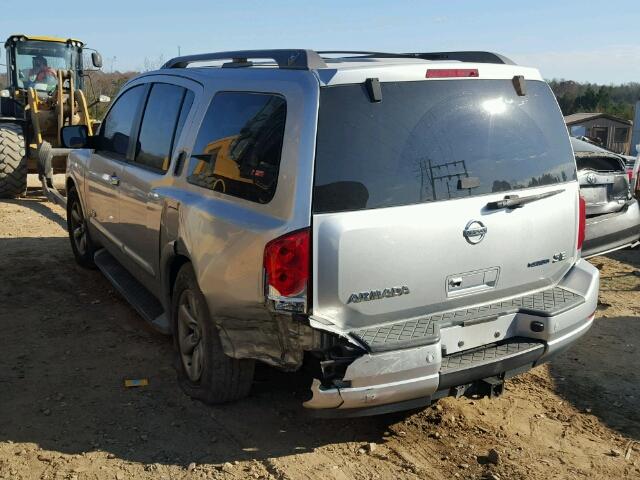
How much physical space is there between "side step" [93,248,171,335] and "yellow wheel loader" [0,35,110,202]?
522 centimetres

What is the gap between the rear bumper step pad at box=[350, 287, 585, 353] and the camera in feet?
9.54

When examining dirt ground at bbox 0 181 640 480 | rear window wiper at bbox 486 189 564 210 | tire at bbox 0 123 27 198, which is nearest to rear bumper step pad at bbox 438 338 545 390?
dirt ground at bbox 0 181 640 480

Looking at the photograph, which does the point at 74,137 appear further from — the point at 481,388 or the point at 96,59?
the point at 96,59

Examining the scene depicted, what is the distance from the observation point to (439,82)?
317 centimetres

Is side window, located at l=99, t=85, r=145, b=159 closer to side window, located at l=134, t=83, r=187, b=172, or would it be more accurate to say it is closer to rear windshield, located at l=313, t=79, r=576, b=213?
side window, located at l=134, t=83, r=187, b=172

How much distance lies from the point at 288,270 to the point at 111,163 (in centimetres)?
290

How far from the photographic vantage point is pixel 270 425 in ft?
12.0

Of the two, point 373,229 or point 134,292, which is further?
point 134,292

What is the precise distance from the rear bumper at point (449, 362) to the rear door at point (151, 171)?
1.88 metres

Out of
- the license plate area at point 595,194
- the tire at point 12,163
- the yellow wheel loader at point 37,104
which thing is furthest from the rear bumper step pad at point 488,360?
the tire at point 12,163

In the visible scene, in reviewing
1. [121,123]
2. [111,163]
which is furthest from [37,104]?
[111,163]

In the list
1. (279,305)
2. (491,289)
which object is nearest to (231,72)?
(279,305)

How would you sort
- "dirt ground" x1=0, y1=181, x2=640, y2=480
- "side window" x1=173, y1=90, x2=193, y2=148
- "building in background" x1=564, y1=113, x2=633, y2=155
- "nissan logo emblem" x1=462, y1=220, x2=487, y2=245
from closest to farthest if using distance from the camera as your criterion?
"nissan logo emblem" x1=462, y1=220, x2=487, y2=245
"dirt ground" x1=0, y1=181, x2=640, y2=480
"side window" x1=173, y1=90, x2=193, y2=148
"building in background" x1=564, y1=113, x2=633, y2=155

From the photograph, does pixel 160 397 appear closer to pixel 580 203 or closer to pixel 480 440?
pixel 480 440
